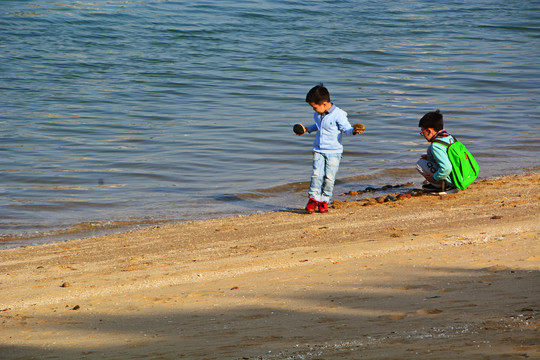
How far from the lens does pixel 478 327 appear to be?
11.4 feet

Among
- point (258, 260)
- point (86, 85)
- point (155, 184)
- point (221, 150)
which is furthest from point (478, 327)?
point (86, 85)

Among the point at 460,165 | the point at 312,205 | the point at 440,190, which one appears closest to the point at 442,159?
the point at 460,165

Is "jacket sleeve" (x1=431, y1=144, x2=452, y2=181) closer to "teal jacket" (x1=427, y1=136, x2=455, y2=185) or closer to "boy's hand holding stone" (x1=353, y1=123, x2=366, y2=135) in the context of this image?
"teal jacket" (x1=427, y1=136, x2=455, y2=185)

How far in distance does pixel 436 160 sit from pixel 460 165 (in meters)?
0.27

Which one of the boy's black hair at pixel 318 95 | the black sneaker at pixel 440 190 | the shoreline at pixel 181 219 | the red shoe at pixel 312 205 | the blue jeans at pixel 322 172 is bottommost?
the shoreline at pixel 181 219

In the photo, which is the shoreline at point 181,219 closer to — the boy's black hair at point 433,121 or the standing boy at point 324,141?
the standing boy at point 324,141

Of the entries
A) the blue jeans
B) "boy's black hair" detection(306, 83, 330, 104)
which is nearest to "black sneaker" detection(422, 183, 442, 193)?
the blue jeans

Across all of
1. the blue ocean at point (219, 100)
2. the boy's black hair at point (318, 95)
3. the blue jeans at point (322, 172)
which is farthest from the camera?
the blue ocean at point (219, 100)

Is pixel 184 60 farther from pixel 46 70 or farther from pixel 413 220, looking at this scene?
pixel 413 220

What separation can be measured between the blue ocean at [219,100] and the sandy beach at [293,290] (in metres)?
1.88

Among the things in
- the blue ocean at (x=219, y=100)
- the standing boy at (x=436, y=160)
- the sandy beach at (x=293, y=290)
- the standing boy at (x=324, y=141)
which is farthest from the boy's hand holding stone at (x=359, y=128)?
the blue ocean at (x=219, y=100)

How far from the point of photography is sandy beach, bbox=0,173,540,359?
11.5 feet

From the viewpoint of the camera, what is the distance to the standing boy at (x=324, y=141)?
767 cm

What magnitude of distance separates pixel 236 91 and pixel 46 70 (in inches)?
216
